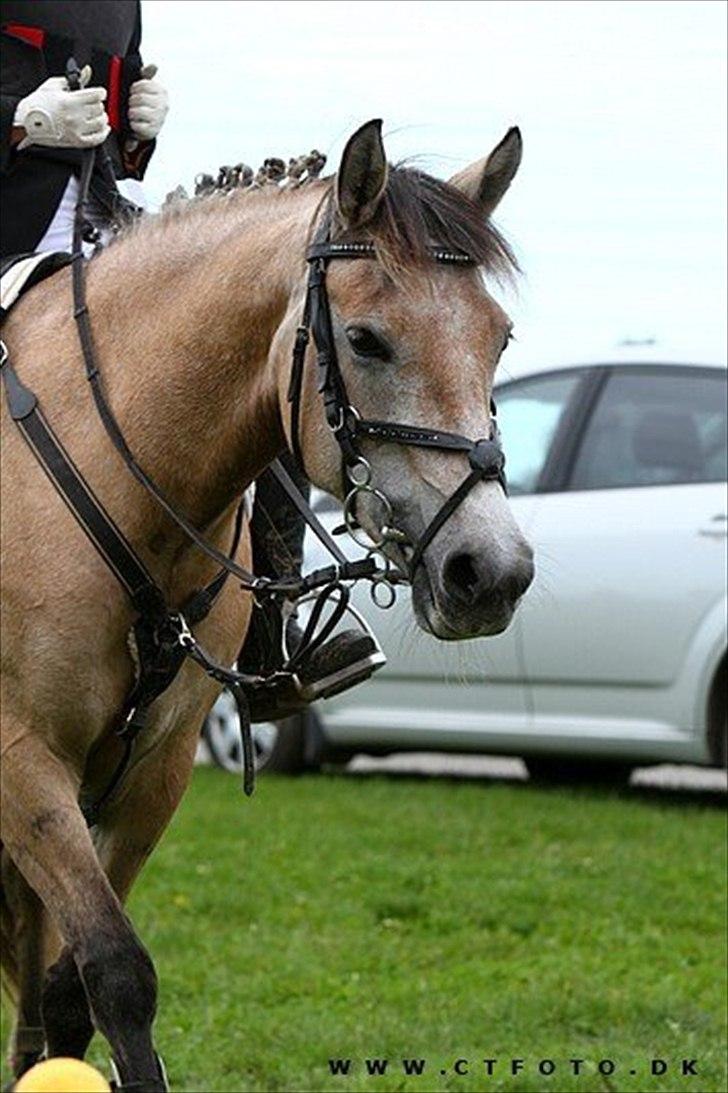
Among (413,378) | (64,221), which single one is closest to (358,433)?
(413,378)

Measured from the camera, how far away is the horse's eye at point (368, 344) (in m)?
4.62

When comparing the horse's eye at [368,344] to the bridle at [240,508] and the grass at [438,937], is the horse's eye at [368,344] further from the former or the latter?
the grass at [438,937]

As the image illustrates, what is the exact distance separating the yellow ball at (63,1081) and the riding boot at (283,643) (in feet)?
5.86

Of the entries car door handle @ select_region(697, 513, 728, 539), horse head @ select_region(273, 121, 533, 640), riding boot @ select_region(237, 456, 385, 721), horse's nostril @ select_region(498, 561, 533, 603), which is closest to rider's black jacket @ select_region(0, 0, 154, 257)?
riding boot @ select_region(237, 456, 385, 721)

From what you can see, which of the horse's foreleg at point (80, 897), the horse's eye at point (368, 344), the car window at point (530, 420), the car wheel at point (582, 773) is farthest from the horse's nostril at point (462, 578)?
the car wheel at point (582, 773)

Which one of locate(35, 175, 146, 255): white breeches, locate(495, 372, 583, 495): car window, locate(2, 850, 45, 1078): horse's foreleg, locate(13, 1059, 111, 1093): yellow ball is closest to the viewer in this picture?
locate(13, 1059, 111, 1093): yellow ball

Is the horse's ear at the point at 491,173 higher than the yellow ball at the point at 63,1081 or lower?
higher

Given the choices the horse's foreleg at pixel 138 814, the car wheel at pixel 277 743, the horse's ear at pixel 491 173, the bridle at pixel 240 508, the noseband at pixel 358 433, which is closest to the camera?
the noseband at pixel 358 433

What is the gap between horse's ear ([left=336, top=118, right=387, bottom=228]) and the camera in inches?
183

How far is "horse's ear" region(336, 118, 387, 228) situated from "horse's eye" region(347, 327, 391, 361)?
0.23m

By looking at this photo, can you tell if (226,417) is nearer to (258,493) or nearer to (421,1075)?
(258,493)

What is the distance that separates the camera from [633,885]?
939cm

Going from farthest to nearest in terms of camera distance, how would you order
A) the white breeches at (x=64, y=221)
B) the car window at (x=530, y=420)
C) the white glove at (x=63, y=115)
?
the car window at (x=530, y=420) → the white breeches at (x=64, y=221) → the white glove at (x=63, y=115)

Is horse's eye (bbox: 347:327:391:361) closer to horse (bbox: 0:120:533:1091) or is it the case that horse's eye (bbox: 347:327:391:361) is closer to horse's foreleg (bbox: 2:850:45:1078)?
horse (bbox: 0:120:533:1091)
